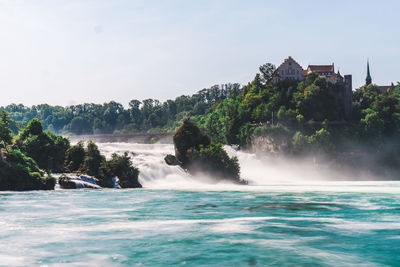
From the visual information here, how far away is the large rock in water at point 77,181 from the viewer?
45.7m

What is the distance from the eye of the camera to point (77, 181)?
1843 inches

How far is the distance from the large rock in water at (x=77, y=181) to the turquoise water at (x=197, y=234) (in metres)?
13.7

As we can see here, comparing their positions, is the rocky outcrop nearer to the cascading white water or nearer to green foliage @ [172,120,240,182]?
the cascading white water

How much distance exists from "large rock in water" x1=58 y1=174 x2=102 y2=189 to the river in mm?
10002

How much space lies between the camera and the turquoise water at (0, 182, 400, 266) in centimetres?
1543

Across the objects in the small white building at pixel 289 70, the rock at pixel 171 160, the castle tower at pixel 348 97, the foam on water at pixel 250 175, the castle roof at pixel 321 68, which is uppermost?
the castle roof at pixel 321 68

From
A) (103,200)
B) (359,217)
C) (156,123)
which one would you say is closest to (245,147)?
(103,200)

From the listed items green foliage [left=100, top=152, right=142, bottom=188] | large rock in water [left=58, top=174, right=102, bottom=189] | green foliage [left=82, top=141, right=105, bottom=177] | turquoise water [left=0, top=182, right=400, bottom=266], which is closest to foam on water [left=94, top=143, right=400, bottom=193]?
green foliage [left=100, top=152, right=142, bottom=188]

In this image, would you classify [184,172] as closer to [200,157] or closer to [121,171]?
[200,157]

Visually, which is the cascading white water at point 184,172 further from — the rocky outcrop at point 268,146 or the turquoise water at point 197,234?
the turquoise water at point 197,234

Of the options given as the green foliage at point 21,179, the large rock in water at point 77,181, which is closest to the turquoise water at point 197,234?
the green foliage at point 21,179

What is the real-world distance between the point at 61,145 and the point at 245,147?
42.1m

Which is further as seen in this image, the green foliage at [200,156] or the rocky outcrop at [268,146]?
the rocky outcrop at [268,146]

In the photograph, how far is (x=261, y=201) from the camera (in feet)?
114
